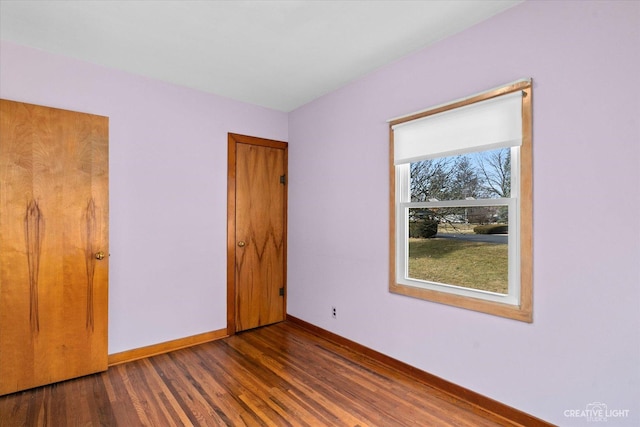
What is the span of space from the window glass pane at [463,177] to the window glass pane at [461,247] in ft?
0.36

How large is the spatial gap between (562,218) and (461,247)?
0.73m

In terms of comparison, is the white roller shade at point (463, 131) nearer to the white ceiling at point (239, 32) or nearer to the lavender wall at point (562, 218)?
the lavender wall at point (562, 218)

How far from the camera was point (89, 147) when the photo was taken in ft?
8.42

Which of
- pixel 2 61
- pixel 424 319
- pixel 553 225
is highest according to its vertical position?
pixel 2 61

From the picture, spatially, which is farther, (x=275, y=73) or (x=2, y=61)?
(x=275, y=73)

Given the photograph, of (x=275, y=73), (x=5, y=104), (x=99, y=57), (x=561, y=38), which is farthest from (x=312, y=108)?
(x=5, y=104)

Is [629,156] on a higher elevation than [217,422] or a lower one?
higher

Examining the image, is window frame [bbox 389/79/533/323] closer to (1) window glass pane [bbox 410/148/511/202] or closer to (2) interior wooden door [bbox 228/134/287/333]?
(1) window glass pane [bbox 410/148/511/202]

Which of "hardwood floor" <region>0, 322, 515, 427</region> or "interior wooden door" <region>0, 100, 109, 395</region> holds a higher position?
"interior wooden door" <region>0, 100, 109, 395</region>

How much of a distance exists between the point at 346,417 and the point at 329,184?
213 cm

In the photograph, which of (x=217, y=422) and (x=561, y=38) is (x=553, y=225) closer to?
(x=561, y=38)

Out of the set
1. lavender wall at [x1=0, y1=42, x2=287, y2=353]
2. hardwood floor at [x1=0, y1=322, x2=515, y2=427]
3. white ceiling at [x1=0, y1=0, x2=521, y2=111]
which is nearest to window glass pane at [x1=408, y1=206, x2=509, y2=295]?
hardwood floor at [x1=0, y1=322, x2=515, y2=427]

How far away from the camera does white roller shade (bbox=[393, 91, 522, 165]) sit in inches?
78.0

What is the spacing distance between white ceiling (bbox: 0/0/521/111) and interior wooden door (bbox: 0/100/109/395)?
1.89ft
